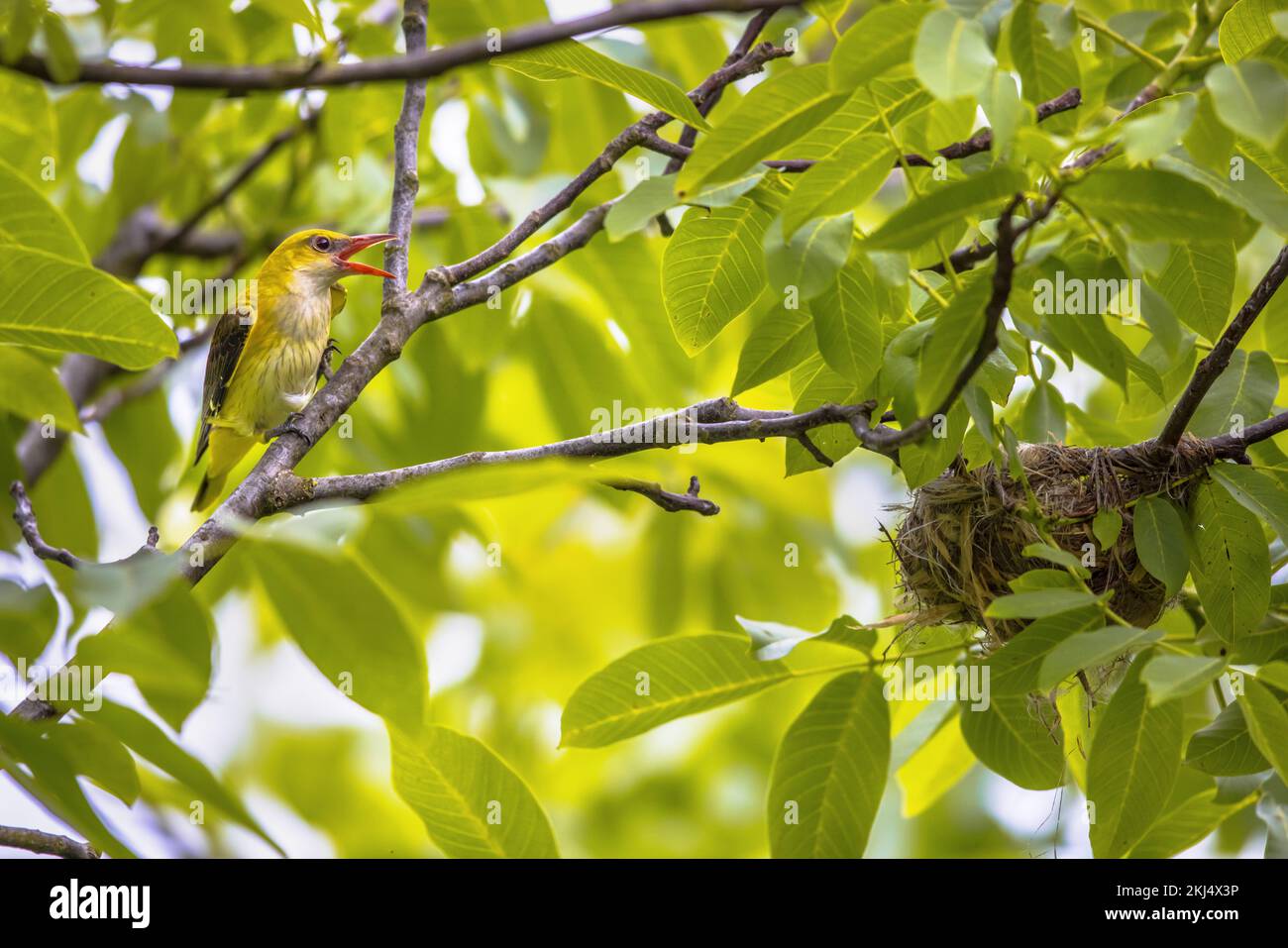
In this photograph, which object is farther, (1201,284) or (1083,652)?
(1201,284)

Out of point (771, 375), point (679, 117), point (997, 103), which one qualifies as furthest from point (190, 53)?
point (997, 103)

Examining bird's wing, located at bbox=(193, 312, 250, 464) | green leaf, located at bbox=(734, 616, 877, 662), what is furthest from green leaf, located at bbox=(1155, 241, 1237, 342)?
bird's wing, located at bbox=(193, 312, 250, 464)

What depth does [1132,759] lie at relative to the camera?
203 cm

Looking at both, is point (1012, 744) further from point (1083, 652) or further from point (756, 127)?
point (756, 127)

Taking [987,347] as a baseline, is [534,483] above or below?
below

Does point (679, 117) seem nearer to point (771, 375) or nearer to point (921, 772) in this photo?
point (771, 375)

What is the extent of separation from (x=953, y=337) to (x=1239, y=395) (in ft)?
3.48

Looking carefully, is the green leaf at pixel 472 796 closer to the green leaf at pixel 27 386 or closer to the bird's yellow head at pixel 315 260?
the green leaf at pixel 27 386

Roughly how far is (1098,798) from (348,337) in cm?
329

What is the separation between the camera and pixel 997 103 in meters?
1.35

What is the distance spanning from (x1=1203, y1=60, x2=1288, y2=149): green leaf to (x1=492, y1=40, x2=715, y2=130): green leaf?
87cm

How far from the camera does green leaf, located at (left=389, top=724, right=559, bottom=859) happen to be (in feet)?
6.67

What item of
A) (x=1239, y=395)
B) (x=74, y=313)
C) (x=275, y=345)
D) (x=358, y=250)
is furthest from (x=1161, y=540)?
(x=275, y=345)

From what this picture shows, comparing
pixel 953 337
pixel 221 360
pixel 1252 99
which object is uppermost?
pixel 221 360
